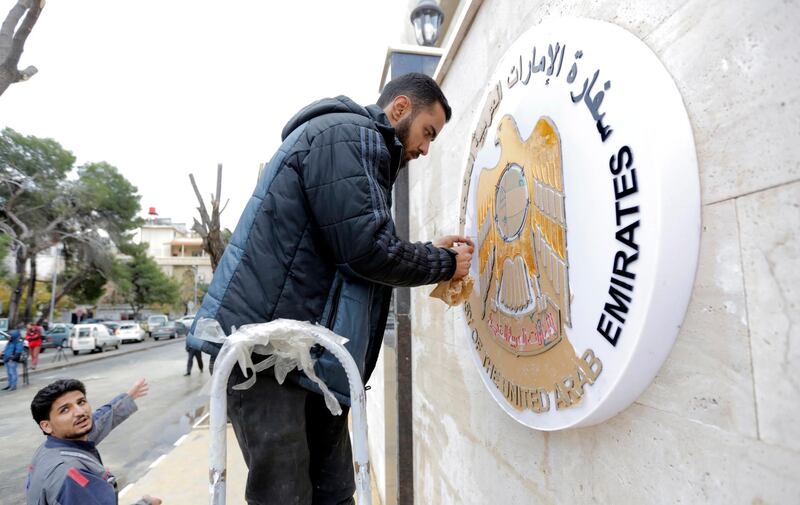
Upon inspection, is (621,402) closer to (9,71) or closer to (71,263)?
(9,71)

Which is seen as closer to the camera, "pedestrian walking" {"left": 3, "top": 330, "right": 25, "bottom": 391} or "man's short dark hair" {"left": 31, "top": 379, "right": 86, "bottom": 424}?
"man's short dark hair" {"left": 31, "top": 379, "right": 86, "bottom": 424}

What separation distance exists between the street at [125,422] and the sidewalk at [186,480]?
61 cm

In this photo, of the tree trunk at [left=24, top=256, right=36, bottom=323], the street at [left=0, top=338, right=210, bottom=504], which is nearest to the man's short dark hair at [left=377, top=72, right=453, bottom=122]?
the street at [left=0, top=338, right=210, bottom=504]

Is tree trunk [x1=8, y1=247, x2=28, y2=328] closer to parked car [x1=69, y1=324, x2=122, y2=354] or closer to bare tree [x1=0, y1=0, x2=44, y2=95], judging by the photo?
parked car [x1=69, y1=324, x2=122, y2=354]

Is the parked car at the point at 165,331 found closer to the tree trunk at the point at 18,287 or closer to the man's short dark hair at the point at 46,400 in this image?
the tree trunk at the point at 18,287

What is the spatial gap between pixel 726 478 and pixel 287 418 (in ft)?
3.73

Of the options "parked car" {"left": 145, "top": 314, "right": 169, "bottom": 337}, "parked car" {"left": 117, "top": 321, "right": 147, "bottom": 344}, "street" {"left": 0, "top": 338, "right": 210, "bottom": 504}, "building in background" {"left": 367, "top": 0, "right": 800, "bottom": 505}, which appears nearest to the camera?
"building in background" {"left": 367, "top": 0, "right": 800, "bottom": 505}

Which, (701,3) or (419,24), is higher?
(419,24)

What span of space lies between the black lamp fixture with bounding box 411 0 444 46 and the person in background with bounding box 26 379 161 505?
13.9ft

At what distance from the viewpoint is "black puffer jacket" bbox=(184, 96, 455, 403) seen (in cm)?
136

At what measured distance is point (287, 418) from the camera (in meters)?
1.42

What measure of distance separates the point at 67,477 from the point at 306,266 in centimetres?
218

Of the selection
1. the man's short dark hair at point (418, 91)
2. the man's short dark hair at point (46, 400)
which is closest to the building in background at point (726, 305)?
the man's short dark hair at point (418, 91)

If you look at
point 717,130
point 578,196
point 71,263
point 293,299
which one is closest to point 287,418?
point 293,299
